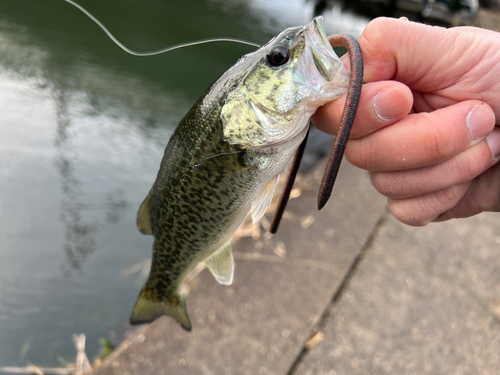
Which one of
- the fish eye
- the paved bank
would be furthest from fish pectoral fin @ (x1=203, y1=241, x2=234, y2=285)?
the fish eye

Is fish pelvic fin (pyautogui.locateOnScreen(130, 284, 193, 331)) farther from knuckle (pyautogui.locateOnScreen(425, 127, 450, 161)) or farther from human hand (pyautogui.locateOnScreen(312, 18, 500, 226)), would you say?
knuckle (pyautogui.locateOnScreen(425, 127, 450, 161))

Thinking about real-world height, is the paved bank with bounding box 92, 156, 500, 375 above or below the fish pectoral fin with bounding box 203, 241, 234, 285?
below

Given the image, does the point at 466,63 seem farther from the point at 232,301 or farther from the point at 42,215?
the point at 42,215

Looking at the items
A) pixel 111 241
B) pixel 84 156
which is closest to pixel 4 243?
pixel 111 241

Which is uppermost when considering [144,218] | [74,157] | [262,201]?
[262,201]

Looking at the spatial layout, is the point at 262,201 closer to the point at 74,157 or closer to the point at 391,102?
the point at 391,102

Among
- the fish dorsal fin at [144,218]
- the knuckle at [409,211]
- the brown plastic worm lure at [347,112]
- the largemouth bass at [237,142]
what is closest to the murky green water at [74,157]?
the fish dorsal fin at [144,218]

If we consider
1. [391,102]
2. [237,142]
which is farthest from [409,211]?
[237,142]
